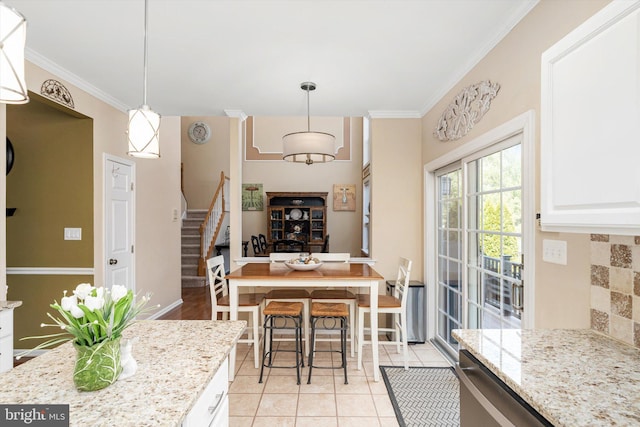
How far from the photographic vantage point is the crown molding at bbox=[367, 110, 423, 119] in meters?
3.79

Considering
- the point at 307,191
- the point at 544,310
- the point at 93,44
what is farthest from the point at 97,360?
the point at 307,191

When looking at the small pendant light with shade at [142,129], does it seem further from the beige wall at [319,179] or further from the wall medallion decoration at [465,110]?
the beige wall at [319,179]

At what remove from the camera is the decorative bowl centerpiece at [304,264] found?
10.3 ft

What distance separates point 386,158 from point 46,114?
3407mm

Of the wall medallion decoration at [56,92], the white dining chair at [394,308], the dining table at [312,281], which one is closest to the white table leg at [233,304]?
the dining table at [312,281]

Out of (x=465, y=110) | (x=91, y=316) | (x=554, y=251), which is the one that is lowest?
(x=91, y=316)

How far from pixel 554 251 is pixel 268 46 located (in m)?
2.18

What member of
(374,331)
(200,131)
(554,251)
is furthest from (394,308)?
(200,131)

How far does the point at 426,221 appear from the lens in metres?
3.65

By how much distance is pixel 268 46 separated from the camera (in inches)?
95.0

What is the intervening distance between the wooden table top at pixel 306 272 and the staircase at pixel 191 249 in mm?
3470

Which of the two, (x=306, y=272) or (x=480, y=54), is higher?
(x=480, y=54)

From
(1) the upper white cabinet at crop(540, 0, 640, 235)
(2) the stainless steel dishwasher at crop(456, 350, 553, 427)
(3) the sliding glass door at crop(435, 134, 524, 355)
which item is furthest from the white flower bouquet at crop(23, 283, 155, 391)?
(3) the sliding glass door at crop(435, 134, 524, 355)

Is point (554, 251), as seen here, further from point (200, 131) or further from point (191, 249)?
point (200, 131)
